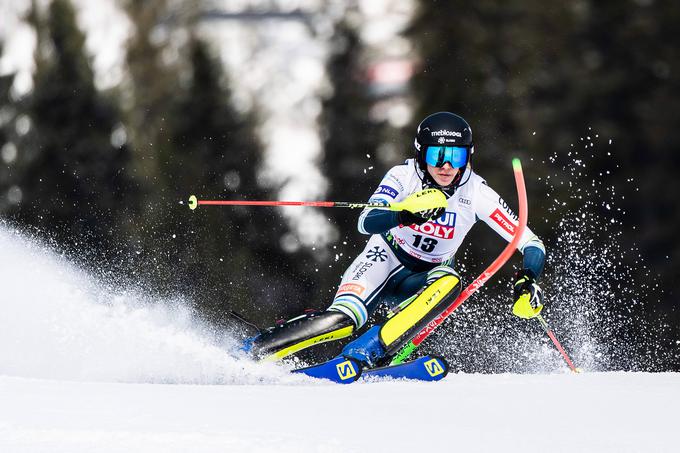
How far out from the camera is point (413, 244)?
5805 millimetres

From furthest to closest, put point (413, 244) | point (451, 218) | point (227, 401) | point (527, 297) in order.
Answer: point (413, 244), point (451, 218), point (527, 297), point (227, 401)

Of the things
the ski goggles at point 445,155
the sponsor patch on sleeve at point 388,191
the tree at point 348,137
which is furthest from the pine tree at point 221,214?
the ski goggles at point 445,155

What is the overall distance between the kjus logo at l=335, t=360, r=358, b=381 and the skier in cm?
9

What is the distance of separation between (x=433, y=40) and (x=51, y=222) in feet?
36.5

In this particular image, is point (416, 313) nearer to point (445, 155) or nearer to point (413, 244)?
point (413, 244)

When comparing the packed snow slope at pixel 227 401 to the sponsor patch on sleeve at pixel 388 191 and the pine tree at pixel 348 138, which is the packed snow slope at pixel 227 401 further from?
the pine tree at pixel 348 138

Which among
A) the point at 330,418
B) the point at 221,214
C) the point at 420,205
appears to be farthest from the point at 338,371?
the point at 221,214

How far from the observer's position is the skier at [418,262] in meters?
5.50

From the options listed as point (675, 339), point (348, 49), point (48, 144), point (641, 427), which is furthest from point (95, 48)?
point (641, 427)

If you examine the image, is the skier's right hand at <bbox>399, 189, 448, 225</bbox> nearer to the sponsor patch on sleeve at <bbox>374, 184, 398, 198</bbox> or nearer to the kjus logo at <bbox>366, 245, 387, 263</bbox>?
the sponsor patch on sleeve at <bbox>374, 184, 398, 198</bbox>

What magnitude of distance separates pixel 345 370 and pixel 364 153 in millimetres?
18455

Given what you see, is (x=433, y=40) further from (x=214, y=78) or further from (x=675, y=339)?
(x=675, y=339)

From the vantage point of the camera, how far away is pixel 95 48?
3056cm

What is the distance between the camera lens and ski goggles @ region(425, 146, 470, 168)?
5.50 metres
